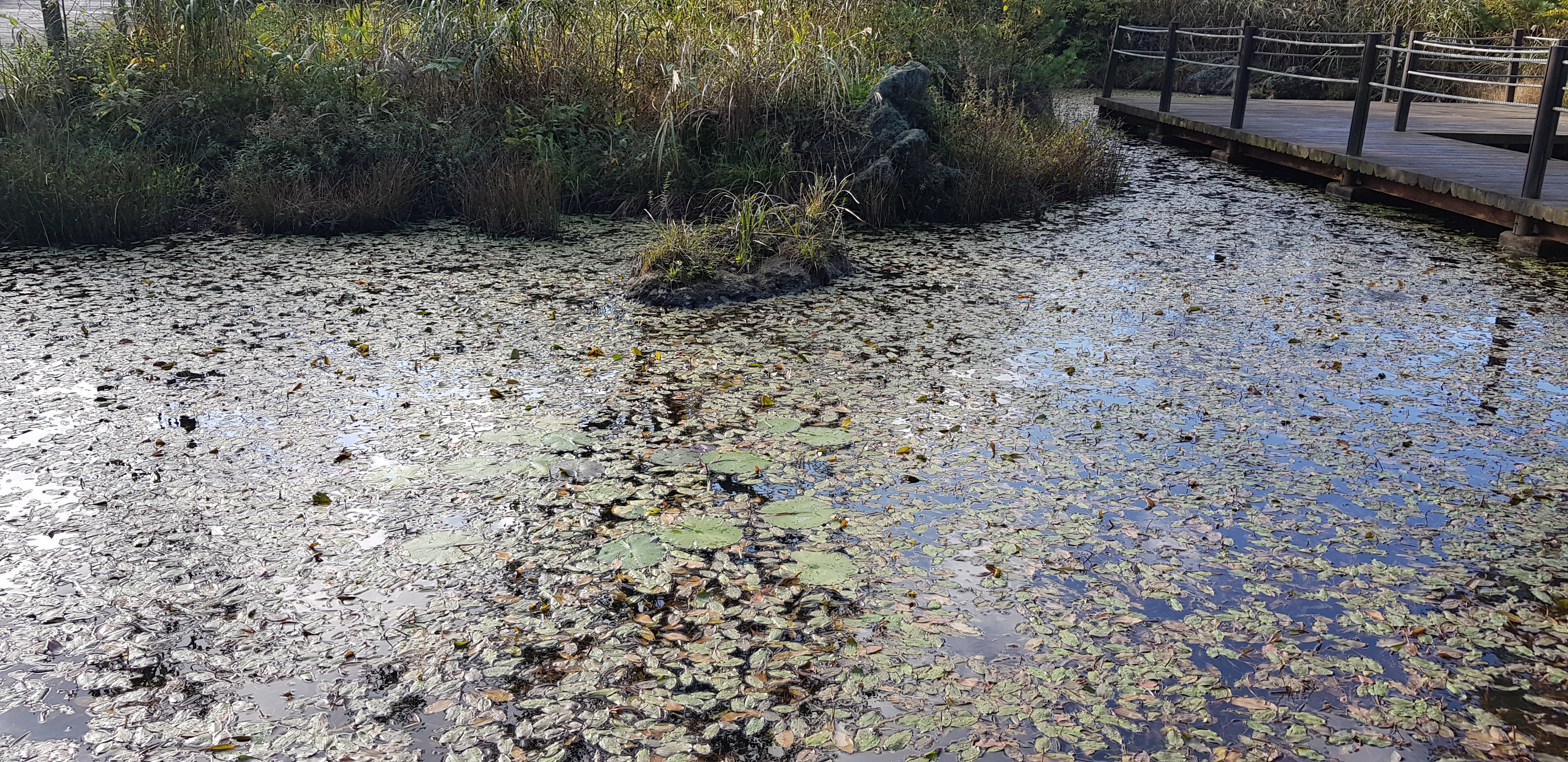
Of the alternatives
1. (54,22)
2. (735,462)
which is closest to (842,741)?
(735,462)

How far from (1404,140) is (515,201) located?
6.23 meters

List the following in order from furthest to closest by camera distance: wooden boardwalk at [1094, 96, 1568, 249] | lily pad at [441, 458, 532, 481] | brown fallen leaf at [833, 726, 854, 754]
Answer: wooden boardwalk at [1094, 96, 1568, 249]
lily pad at [441, 458, 532, 481]
brown fallen leaf at [833, 726, 854, 754]

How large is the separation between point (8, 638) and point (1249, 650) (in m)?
2.53

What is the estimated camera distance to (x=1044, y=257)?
5.95 meters

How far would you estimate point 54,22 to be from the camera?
6.80 m

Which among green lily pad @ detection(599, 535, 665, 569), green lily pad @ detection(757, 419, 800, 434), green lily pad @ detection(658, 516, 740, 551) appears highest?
green lily pad @ detection(757, 419, 800, 434)

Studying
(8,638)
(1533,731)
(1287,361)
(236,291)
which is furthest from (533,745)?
(236,291)

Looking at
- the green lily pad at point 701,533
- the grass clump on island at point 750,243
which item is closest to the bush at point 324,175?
the grass clump on island at point 750,243

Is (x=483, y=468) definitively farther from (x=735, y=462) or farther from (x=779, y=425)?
(x=779, y=425)

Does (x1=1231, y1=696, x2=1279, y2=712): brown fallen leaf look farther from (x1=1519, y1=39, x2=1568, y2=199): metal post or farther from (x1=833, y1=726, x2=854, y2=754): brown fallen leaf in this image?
(x1=1519, y1=39, x2=1568, y2=199): metal post

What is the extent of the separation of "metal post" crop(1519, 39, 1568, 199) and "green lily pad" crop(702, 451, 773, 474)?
4.48 meters

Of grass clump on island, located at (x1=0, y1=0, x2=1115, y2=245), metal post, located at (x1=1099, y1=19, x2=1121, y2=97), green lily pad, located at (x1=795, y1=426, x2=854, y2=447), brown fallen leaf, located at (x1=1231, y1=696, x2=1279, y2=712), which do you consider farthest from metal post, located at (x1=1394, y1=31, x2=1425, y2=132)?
brown fallen leaf, located at (x1=1231, y1=696, x2=1279, y2=712)

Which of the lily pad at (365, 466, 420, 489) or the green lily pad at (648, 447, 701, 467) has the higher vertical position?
the lily pad at (365, 466, 420, 489)

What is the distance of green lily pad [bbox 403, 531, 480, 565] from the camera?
2.79 metres
